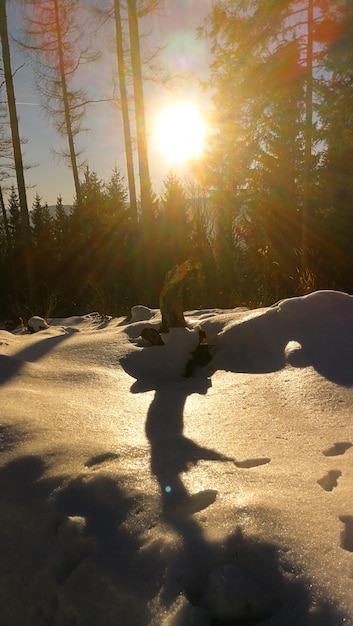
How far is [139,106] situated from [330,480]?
10040 millimetres

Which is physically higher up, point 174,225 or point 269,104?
point 269,104

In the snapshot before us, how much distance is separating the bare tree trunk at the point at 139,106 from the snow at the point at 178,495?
7.99 metres

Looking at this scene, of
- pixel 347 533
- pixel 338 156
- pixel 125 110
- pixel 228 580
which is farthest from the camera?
pixel 125 110

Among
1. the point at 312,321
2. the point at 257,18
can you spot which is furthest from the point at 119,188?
the point at 312,321

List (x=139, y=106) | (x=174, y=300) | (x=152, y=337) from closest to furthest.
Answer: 1. (x=152, y=337)
2. (x=174, y=300)
3. (x=139, y=106)

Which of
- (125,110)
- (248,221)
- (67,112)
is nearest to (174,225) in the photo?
(248,221)

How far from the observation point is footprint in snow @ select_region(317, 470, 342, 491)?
144cm

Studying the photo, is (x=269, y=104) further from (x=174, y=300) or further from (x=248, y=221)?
(x=174, y=300)

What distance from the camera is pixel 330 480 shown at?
1.48m

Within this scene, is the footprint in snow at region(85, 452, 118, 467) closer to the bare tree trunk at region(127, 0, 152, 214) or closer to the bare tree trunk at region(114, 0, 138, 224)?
the bare tree trunk at region(127, 0, 152, 214)

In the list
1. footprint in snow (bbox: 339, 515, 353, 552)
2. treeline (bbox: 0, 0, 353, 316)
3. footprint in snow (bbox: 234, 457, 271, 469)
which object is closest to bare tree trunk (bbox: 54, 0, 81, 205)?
treeline (bbox: 0, 0, 353, 316)

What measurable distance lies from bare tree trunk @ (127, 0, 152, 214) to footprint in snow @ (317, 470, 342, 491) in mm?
9234

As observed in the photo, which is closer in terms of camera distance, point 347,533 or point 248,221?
point 347,533

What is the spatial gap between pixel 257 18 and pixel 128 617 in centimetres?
1102
